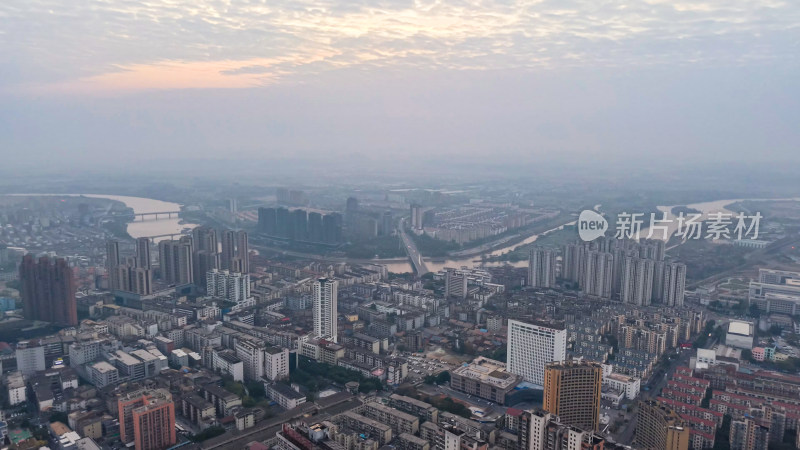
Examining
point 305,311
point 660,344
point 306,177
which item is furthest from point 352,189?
point 660,344

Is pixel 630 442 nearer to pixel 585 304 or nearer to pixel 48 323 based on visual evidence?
pixel 585 304

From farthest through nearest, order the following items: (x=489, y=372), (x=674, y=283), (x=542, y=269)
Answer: (x=542, y=269), (x=674, y=283), (x=489, y=372)

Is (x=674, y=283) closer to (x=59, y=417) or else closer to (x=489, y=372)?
(x=489, y=372)

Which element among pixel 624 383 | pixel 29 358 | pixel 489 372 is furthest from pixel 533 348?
pixel 29 358

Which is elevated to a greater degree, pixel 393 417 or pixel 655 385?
pixel 393 417

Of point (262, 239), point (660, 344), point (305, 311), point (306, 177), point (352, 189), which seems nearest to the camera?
point (660, 344)

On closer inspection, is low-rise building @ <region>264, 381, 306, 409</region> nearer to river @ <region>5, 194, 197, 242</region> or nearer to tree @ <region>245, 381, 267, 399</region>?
tree @ <region>245, 381, 267, 399</region>

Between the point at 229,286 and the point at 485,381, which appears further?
the point at 229,286

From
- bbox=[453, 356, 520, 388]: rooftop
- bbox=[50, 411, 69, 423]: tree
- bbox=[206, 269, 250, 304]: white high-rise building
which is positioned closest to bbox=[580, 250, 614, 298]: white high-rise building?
bbox=[453, 356, 520, 388]: rooftop
